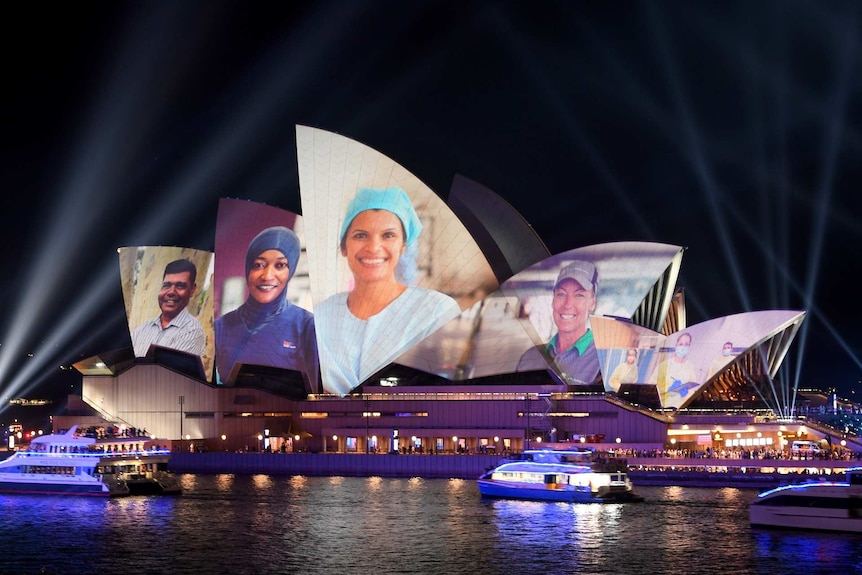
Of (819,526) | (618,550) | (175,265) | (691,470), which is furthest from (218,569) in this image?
(175,265)

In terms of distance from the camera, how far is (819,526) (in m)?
34.5

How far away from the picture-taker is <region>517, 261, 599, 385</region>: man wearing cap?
62188 mm

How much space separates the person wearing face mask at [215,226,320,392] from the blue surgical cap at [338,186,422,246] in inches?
277

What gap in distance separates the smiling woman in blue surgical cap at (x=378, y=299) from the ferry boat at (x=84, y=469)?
18050 mm

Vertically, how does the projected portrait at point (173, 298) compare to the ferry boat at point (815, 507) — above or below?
above

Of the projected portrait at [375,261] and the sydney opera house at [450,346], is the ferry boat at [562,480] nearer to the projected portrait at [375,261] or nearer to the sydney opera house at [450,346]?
the sydney opera house at [450,346]

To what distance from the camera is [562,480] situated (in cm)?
4338

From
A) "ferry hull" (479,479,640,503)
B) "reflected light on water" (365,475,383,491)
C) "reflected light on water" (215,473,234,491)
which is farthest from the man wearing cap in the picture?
"ferry hull" (479,479,640,503)

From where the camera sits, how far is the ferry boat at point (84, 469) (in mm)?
47094

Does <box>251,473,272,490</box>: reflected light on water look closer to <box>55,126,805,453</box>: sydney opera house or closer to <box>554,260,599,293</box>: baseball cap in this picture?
<box>55,126,805,453</box>: sydney opera house

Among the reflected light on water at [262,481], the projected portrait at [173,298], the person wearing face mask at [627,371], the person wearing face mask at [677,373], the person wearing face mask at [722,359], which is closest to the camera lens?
the reflected light on water at [262,481]

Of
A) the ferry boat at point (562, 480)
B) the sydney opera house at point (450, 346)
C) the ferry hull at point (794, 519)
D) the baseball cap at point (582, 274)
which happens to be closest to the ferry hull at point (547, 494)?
the ferry boat at point (562, 480)

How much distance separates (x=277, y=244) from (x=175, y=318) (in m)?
10.2

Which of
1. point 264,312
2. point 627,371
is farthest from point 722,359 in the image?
point 264,312
